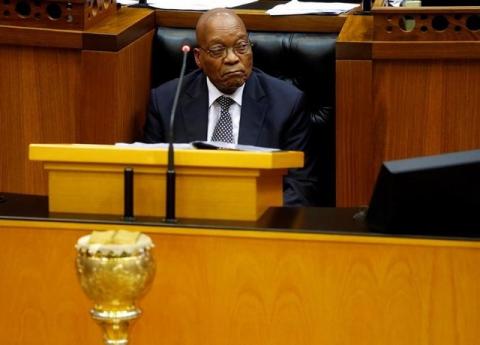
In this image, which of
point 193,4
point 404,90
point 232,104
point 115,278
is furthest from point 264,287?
point 193,4

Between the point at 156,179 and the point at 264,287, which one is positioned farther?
the point at 156,179

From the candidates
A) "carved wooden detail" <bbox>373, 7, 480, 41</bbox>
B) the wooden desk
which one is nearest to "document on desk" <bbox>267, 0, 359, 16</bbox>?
"carved wooden detail" <bbox>373, 7, 480, 41</bbox>

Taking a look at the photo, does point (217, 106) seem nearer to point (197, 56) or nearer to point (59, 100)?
point (197, 56)

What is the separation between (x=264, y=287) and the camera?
185cm

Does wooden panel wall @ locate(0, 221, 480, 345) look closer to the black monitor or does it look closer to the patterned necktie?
the black monitor

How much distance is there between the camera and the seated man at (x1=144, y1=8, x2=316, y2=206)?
116 inches

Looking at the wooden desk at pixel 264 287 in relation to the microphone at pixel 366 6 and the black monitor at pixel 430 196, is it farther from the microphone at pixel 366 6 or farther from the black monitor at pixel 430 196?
the microphone at pixel 366 6

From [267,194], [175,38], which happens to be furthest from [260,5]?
[267,194]

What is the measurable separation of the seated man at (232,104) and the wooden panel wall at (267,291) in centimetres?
106

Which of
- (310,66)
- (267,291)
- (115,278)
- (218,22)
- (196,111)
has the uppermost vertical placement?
(218,22)

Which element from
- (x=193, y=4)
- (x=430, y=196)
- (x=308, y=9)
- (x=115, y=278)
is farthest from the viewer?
(x=193, y=4)

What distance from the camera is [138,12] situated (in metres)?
3.21

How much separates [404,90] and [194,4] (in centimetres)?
77

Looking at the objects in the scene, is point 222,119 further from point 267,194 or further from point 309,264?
point 309,264
